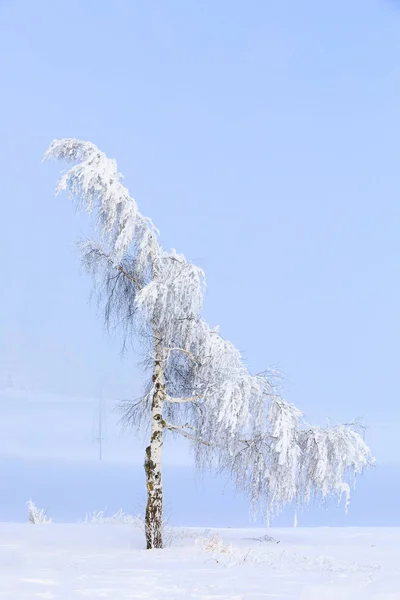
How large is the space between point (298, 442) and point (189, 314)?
2159 mm

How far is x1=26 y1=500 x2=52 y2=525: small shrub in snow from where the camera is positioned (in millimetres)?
12352

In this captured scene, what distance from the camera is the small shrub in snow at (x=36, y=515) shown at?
40.5 ft

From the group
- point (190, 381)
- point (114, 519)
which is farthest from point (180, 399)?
point (114, 519)

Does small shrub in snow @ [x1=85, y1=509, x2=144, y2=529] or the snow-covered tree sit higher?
the snow-covered tree

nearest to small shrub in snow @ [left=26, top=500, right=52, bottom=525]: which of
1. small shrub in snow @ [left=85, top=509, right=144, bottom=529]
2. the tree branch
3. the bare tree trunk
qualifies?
small shrub in snow @ [left=85, top=509, right=144, bottom=529]

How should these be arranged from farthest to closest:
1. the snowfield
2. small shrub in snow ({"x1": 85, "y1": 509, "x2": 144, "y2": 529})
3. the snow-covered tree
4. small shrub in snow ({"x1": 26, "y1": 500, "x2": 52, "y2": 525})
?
small shrub in snow ({"x1": 26, "y1": 500, "x2": 52, "y2": 525})
small shrub in snow ({"x1": 85, "y1": 509, "x2": 144, "y2": 529})
the snow-covered tree
the snowfield

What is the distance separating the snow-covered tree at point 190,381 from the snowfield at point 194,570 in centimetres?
88

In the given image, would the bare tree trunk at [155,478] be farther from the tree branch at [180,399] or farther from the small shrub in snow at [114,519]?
the small shrub in snow at [114,519]

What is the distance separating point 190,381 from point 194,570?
3601 millimetres

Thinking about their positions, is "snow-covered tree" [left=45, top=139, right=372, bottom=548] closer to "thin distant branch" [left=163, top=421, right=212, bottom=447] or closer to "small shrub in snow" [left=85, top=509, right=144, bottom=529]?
"thin distant branch" [left=163, top=421, right=212, bottom=447]

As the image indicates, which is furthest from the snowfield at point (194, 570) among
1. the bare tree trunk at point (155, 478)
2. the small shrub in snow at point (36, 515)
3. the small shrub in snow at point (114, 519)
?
the small shrub in snow at point (36, 515)

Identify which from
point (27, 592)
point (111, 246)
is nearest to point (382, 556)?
point (27, 592)

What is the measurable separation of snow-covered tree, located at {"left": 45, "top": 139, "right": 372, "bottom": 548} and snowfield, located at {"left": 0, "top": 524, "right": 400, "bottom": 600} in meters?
0.88

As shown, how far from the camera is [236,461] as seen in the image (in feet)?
29.7
